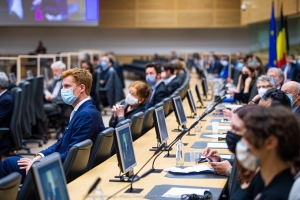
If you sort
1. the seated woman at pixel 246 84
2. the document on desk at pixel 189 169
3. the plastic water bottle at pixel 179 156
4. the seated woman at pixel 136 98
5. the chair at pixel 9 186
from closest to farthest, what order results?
the chair at pixel 9 186
the document on desk at pixel 189 169
the plastic water bottle at pixel 179 156
the seated woman at pixel 136 98
the seated woman at pixel 246 84

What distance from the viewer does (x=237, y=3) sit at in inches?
1107

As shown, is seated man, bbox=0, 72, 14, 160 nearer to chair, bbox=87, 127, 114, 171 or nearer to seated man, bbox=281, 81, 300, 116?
chair, bbox=87, 127, 114, 171

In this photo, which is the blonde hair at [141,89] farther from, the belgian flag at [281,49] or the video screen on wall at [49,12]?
the video screen on wall at [49,12]

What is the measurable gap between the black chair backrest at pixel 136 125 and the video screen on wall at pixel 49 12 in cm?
983

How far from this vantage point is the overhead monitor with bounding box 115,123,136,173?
3535mm

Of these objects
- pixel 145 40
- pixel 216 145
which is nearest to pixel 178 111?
pixel 216 145

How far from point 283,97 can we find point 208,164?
2.46 feet

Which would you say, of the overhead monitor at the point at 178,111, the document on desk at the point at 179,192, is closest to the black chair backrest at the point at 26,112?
the overhead monitor at the point at 178,111

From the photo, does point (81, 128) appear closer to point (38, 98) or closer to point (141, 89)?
point (141, 89)

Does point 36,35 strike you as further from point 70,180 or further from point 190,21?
point 70,180

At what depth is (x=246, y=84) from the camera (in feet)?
32.6

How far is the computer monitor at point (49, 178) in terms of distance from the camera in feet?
7.93

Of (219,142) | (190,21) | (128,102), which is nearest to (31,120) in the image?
(128,102)

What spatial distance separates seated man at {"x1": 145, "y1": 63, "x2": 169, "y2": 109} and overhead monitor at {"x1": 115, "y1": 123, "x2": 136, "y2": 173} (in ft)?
15.0
